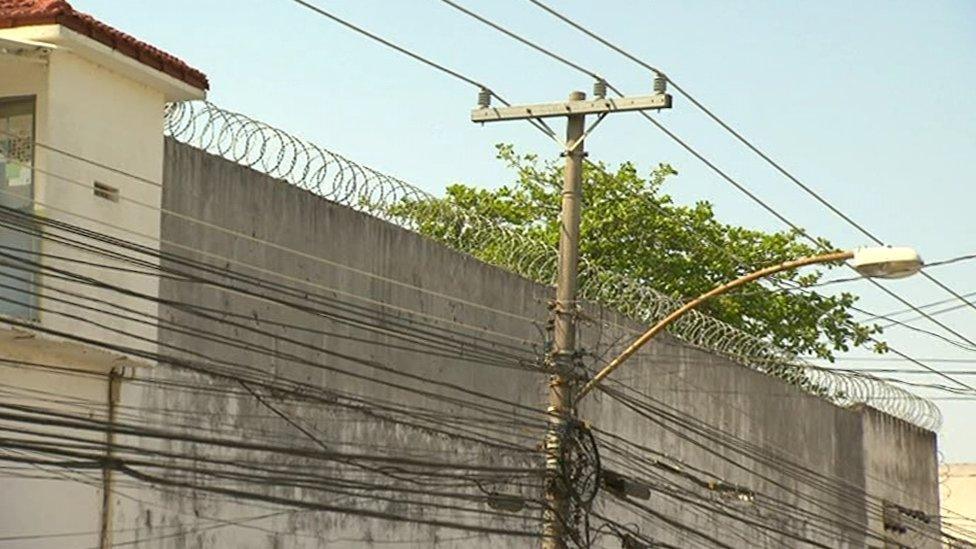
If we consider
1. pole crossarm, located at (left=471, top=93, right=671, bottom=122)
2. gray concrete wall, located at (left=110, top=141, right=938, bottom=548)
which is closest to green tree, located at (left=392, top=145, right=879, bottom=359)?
gray concrete wall, located at (left=110, top=141, right=938, bottom=548)

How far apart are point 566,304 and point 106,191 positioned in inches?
153

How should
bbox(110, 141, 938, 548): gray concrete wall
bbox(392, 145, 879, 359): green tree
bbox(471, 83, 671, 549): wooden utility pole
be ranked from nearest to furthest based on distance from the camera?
bbox(471, 83, 671, 549): wooden utility pole
bbox(110, 141, 938, 548): gray concrete wall
bbox(392, 145, 879, 359): green tree

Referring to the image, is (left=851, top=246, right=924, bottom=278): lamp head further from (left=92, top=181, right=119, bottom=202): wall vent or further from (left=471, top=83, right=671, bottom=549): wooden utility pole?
(left=92, top=181, right=119, bottom=202): wall vent

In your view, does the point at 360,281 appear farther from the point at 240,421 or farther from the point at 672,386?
the point at 672,386

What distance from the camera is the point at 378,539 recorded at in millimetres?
21391

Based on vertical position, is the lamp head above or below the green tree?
below

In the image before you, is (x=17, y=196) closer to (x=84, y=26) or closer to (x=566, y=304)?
(x=84, y=26)

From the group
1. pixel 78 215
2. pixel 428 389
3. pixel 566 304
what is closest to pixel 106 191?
pixel 78 215

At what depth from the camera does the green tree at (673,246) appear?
133ft

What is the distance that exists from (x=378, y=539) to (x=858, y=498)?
13393 millimetres

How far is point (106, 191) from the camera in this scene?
59.5 feet

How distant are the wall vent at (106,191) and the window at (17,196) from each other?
1.90 ft

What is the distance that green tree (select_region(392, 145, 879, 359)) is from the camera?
1594 inches

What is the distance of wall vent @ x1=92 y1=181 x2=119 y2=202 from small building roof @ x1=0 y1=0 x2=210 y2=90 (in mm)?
1056
